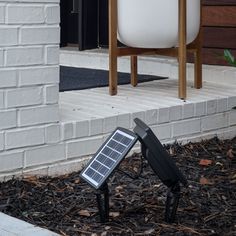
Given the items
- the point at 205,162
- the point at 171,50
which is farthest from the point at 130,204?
the point at 171,50

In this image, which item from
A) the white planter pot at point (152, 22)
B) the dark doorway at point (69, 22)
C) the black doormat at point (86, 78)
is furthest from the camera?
the dark doorway at point (69, 22)

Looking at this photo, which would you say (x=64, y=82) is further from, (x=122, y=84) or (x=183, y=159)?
(x=183, y=159)

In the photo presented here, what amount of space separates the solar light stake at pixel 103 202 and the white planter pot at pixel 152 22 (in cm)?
171

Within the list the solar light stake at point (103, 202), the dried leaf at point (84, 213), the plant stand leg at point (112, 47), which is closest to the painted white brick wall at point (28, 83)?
the dried leaf at point (84, 213)

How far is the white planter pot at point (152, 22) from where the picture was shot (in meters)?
4.28

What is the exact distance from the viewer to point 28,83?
325cm

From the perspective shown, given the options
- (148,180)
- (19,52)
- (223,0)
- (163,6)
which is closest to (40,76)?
(19,52)

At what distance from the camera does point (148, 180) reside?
11.2 feet

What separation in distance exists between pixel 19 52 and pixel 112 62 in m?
1.16

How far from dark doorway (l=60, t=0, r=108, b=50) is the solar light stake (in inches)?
Answer: 163

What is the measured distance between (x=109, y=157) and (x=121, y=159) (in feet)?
0.29

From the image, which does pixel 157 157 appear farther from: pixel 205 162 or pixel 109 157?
pixel 205 162

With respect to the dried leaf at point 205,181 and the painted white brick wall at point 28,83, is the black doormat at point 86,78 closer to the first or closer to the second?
the painted white brick wall at point 28,83

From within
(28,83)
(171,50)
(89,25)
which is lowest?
(28,83)
